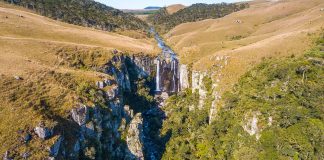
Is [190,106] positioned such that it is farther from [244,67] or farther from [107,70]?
[107,70]

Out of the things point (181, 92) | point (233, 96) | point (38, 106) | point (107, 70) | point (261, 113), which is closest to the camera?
point (38, 106)

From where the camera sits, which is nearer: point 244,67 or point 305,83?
point 305,83

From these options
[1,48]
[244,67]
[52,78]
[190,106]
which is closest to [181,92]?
[190,106]

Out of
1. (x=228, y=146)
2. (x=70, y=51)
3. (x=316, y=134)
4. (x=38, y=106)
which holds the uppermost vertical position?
(x=70, y=51)

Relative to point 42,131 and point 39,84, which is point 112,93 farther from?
point 42,131

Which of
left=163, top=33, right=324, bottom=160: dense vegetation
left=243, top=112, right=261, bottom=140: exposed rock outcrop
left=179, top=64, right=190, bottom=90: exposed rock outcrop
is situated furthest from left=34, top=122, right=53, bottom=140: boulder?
left=179, top=64, right=190, bottom=90: exposed rock outcrop

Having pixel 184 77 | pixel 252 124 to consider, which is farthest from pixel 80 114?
pixel 184 77
